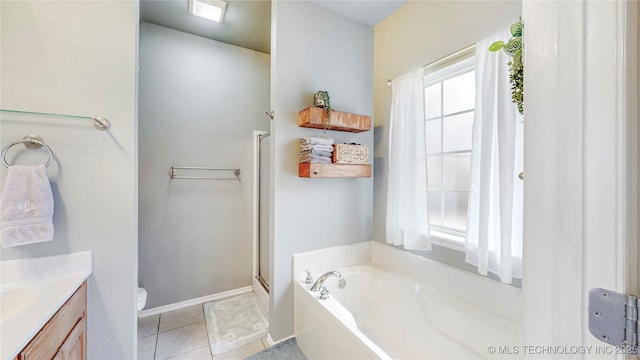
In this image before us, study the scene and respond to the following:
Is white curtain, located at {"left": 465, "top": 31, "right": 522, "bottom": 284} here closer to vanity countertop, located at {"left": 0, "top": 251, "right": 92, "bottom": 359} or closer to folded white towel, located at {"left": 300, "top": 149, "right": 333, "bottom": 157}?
folded white towel, located at {"left": 300, "top": 149, "right": 333, "bottom": 157}

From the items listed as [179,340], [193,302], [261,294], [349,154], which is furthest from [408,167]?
[193,302]

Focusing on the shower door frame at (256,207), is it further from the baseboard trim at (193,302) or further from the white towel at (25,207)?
the white towel at (25,207)

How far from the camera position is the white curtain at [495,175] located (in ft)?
4.19

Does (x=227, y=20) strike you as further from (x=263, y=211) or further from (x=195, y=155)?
(x=263, y=211)

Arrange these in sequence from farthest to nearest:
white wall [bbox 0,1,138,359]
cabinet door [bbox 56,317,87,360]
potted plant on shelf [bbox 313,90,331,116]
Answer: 1. potted plant on shelf [bbox 313,90,331,116]
2. white wall [bbox 0,1,138,359]
3. cabinet door [bbox 56,317,87,360]

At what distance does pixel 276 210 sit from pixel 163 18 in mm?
2087

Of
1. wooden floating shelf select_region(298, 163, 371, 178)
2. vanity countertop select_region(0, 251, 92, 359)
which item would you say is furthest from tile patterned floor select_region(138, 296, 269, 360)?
wooden floating shelf select_region(298, 163, 371, 178)

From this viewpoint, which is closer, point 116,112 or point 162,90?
point 116,112

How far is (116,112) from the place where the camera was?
131 cm

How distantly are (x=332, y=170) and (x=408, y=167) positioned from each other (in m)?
0.59

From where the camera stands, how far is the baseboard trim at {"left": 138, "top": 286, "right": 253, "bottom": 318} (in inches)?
88.2

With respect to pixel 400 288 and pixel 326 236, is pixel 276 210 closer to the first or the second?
pixel 326 236

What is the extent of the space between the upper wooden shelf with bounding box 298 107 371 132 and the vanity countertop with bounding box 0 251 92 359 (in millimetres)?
1498

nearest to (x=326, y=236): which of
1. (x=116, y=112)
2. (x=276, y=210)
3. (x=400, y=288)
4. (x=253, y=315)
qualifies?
(x=276, y=210)
